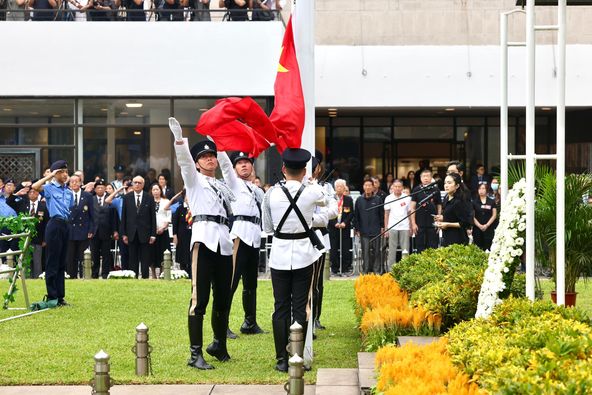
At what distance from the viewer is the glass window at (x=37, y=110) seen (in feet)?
95.0

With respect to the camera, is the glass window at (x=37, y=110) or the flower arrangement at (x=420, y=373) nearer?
the flower arrangement at (x=420, y=373)

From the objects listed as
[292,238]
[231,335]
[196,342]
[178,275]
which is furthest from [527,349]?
[178,275]

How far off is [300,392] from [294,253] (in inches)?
118

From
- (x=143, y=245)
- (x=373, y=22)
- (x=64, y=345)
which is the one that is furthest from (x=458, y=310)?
(x=373, y=22)

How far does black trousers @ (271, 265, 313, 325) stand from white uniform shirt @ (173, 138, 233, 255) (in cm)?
63

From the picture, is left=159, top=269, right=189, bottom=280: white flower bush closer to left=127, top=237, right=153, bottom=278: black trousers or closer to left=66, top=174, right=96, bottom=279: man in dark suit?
left=127, top=237, right=153, bottom=278: black trousers

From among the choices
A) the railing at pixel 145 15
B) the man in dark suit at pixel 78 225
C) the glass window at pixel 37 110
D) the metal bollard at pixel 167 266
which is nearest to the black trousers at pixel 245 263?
the metal bollard at pixel 167 266

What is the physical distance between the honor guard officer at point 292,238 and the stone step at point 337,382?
87cm

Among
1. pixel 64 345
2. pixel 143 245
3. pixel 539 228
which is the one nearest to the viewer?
pixel 539 228

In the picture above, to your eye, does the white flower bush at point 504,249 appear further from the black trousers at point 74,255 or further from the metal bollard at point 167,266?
the black trousers at point 74,255

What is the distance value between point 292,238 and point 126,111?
18851mm

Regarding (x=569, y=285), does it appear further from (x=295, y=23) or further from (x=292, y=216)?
(x=295, y=23)

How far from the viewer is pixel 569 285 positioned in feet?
39.4

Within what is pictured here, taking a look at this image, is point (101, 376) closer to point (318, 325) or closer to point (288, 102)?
point (288, 102)
